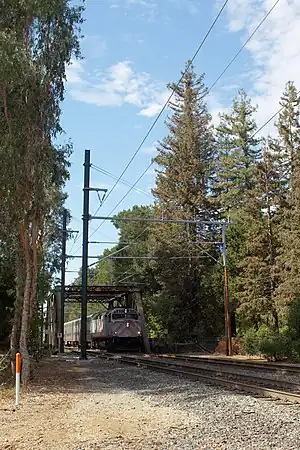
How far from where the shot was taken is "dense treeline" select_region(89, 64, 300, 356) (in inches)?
1435

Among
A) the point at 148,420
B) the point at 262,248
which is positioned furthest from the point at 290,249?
the point at 148,420

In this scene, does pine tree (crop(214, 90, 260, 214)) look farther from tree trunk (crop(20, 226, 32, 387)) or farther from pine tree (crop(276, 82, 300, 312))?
tree trunk (crop(20, 226, 32, 387))

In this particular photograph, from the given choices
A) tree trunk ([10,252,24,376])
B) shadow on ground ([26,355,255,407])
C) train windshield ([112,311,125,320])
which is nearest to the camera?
shadow on ground ([26,355,255,407])

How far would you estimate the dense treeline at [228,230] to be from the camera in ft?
120

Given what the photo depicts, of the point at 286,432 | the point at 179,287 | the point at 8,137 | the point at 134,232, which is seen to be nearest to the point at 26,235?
the point at 8,137

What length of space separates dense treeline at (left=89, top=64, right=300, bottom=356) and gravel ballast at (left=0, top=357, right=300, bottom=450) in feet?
45.3

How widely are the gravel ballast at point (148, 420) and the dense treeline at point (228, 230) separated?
13.8 metres

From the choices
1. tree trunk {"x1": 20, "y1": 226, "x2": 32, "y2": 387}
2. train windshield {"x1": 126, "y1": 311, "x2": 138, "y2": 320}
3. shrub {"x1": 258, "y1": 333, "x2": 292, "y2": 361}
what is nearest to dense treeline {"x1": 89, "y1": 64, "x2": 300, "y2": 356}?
shrub {"x1": 258, "y1": 333, "x2": 292, "y2": 361}

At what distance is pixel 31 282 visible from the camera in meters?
18.3

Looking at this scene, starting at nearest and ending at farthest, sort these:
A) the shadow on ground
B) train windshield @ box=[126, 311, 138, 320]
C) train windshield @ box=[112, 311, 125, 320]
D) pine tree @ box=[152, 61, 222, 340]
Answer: the shadow on ground → train windshield @ box=[112, 311, 125, 320] → train windshield @ box=[126, 311, 138, 320] → pine tree @ box=[152, 61, 222, 340]

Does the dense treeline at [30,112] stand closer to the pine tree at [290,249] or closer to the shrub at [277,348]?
the shrub at [277,348]

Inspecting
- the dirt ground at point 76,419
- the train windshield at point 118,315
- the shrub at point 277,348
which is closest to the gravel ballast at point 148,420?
the dirt ground at point 76,419

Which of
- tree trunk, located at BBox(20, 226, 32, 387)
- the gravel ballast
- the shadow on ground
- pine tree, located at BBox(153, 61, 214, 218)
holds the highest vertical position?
pine tree, located at BBox(153, 61, 214, 218)

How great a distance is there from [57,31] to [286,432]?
14.4 metres
